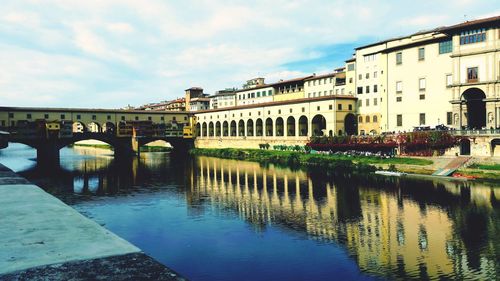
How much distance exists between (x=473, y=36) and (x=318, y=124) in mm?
33791

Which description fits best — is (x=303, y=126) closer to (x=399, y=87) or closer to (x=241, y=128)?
(x=241, y=128)

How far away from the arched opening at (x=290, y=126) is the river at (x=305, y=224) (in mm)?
34977

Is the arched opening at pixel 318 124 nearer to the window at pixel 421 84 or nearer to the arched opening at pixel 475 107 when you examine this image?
the window at pixel 421 84

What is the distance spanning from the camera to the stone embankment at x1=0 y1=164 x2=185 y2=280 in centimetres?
1059

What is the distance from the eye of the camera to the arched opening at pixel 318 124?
80938 millimetres

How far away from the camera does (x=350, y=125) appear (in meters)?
79.8

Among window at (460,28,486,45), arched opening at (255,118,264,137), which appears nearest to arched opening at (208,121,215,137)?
arched opening at (255,118,264,137)

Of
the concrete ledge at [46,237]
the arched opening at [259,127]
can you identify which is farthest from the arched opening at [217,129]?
the concrete ledge at [46,237]

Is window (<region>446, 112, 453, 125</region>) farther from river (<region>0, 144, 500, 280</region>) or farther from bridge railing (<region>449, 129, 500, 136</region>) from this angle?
river (<region>0, 144, 500, 280</region>)

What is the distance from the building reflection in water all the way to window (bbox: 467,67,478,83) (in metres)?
19.9

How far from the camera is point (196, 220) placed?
98.6 ft

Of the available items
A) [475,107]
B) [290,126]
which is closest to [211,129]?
[290,126]

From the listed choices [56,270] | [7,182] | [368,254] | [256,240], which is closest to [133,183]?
[7,182]

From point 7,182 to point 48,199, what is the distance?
314 inches
